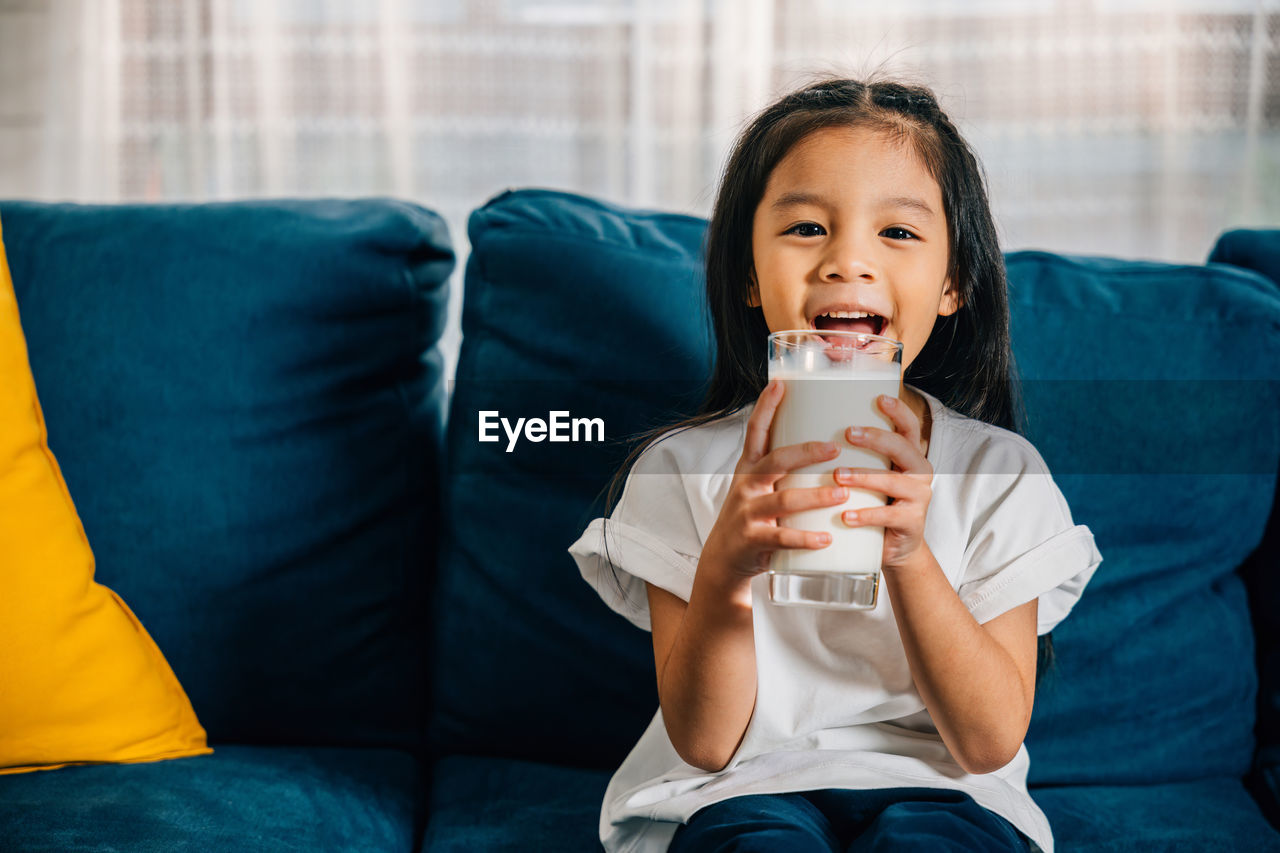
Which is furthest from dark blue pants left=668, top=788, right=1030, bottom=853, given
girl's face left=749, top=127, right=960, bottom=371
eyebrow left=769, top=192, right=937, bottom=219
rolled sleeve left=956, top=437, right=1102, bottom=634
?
eyebrow left=769, top=192, right=937, bottom=219

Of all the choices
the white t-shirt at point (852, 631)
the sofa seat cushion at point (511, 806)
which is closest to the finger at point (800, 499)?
the white t-shirt at point (852, 631)

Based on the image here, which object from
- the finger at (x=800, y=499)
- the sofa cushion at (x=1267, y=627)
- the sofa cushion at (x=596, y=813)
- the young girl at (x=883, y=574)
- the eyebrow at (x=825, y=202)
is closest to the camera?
the finger at (x=800, y=499)

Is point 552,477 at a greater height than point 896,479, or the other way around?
point 896,479

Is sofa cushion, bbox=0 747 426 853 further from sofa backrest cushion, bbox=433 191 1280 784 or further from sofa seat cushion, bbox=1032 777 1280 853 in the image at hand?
sofa seat cushion, bbox=1032 777 1280 853

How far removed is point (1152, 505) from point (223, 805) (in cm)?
107

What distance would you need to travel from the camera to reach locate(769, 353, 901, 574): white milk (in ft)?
2.47

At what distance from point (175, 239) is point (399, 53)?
2.89ft

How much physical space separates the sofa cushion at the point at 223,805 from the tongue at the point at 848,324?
679mm

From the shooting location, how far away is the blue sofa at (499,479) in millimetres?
1234

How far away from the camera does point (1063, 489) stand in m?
1.23

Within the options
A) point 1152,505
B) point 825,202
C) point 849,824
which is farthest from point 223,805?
point 1152,505

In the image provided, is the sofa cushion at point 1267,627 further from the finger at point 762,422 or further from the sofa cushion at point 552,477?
the finger at point 762,422

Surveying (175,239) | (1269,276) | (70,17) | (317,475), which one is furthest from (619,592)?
(70,17)

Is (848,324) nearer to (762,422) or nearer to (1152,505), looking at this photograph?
(762,422)
